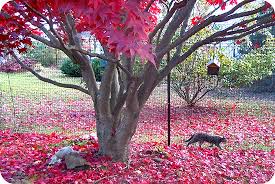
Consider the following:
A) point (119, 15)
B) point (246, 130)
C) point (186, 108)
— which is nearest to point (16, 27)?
point (119, 15)

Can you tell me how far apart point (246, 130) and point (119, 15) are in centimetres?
372

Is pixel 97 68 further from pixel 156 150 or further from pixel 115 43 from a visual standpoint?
pixel 115 43

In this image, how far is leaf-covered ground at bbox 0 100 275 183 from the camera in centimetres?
236

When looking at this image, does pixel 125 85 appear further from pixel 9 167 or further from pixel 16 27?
pixel 9 167

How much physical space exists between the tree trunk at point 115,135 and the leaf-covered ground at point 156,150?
0.08 metres

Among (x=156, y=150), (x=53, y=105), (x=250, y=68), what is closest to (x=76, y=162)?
(x=156, y=150)

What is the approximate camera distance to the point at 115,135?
→ 246cm

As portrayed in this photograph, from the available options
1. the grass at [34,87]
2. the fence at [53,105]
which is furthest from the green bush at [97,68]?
the grass at [34,87]

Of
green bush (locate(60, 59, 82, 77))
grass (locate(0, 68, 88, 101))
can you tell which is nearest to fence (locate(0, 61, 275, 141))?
grass (locate(0, 68, 88, 101))

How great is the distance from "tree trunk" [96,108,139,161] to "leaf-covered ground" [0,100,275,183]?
78mm

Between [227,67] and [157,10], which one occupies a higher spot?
[157,10]

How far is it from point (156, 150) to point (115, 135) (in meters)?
0.50

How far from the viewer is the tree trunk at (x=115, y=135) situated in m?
2.41

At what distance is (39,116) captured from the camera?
5152 mm
